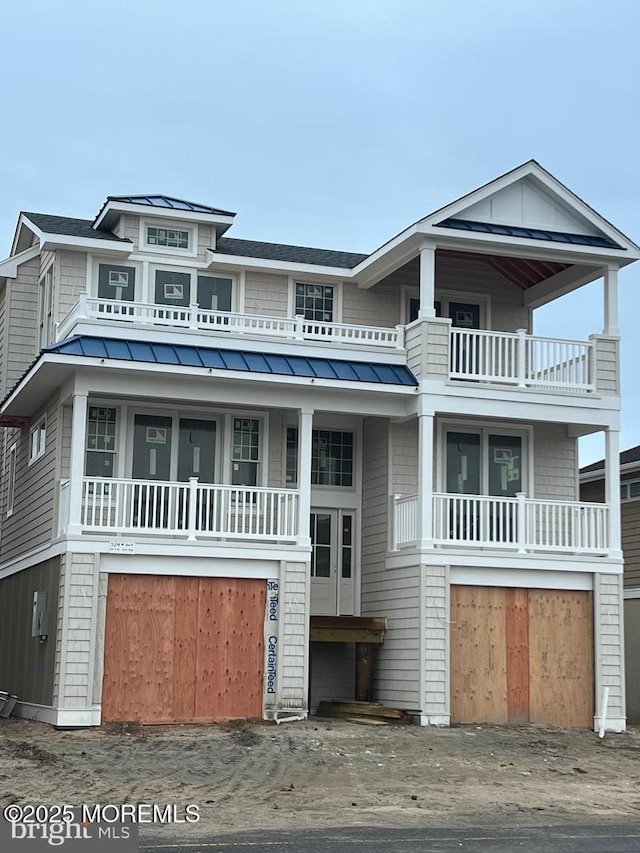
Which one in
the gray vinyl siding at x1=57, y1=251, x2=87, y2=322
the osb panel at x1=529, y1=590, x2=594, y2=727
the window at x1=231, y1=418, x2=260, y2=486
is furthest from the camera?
the gray vinyl siding at x1=57, y1=251, x2=87, y2=322

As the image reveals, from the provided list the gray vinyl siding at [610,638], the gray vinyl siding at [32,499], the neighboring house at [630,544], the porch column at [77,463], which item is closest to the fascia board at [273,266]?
the gray vinyl siding at [32,499]

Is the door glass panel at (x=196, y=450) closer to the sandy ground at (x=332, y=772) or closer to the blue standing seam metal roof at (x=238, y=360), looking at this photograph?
the blue standing seam metal roof at (x=238, y=360)

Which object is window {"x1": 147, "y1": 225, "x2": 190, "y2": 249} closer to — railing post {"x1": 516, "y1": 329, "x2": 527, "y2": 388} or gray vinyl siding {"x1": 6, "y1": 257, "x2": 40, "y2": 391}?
gray vinyl siding {"x1": 6, "y1": 257, "x2": 40, "y2": 391}

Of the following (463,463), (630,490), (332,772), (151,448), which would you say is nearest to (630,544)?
(630,490)

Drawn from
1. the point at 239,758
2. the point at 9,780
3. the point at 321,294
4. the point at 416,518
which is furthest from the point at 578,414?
the point at 9,780

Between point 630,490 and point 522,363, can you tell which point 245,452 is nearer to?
point 522,363

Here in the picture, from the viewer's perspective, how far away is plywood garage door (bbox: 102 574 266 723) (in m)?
21.3

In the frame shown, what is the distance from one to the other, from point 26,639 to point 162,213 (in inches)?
325

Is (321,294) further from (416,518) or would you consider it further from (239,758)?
(239,758)

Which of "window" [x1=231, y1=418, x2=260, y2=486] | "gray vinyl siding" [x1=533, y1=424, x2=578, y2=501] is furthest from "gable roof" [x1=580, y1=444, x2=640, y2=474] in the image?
"window" [x1=231, y1=418, x2=260, y2=486]

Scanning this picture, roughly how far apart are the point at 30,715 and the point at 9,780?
7965mm

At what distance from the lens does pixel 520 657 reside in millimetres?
22812

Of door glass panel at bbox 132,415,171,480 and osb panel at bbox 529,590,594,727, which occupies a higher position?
door glass panel at bbox 132,415,171,480

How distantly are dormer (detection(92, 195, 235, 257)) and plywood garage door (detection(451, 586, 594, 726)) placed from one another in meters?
8.41
